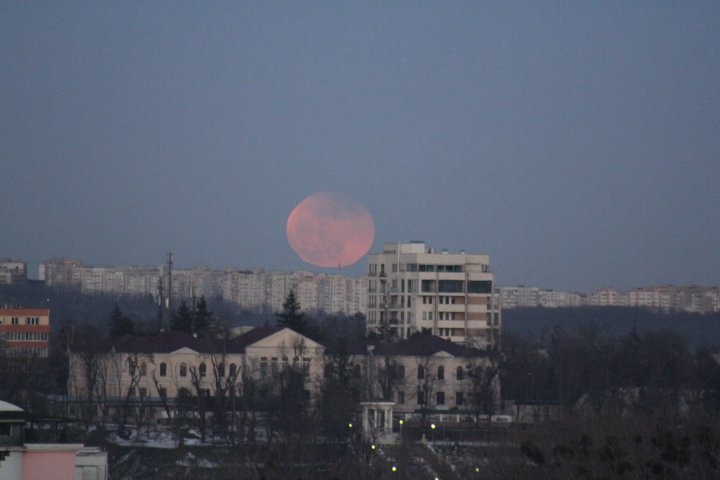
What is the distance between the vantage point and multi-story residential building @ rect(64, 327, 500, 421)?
200 feet

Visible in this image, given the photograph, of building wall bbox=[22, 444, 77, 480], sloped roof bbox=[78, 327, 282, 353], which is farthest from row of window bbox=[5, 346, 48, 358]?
building wall bbox=[22, 444, 77, 480]

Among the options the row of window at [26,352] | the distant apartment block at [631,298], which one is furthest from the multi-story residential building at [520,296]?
the row of window at [26,352]

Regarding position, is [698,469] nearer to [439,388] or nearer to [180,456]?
[180,456]

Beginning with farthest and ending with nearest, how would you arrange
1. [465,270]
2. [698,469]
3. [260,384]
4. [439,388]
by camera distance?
[465,270] → [439,388] → [260,384] → [698,469]

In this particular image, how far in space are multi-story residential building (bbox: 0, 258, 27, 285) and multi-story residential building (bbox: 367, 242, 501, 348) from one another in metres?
65.9

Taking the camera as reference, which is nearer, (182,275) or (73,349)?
(73,349)

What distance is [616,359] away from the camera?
6519 centimetres

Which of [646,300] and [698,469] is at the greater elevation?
[646,300]

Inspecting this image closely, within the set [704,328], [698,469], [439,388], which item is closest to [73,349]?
[439,388]

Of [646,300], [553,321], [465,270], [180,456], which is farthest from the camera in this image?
[646,300]

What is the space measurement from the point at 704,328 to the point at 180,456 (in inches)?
3355

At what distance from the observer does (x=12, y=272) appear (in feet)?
490

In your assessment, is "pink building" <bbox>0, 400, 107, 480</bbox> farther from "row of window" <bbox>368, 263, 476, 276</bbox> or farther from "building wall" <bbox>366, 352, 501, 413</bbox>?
"row of window" <bbox>368, 263, 476, 276</bbox>

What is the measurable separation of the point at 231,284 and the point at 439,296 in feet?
291
